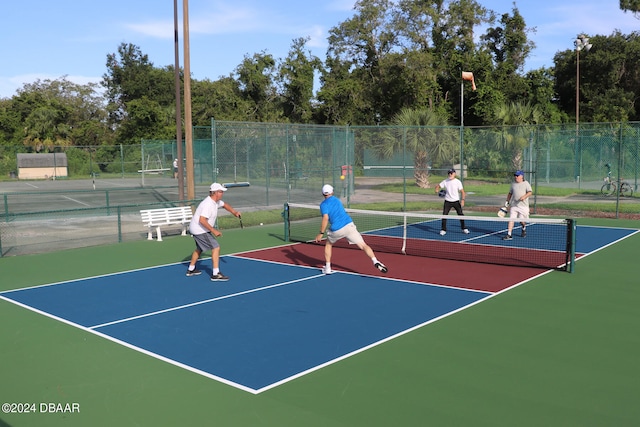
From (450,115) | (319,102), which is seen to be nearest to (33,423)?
(450,115)

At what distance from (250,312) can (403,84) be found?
37534 mm

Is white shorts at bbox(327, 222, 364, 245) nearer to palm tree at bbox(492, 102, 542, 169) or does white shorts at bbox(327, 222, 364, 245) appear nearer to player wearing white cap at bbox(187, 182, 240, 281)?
player wearing white cap at bbox(187, 182, 240, 281)

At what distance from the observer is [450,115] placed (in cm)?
4634

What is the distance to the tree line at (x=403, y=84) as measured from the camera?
149 ft

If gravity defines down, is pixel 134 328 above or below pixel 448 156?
below

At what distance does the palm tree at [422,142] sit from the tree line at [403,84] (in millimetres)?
6709

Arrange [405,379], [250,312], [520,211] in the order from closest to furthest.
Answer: [405,379], [250,312], [520,211]

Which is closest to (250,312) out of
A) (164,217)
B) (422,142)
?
(164,217)

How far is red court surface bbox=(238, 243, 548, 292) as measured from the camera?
11680mm

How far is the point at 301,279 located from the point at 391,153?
21644 mm

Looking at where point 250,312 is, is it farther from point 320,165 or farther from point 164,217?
point 320,165

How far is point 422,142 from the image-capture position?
1277 inches

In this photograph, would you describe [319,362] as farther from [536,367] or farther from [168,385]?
[536,367]

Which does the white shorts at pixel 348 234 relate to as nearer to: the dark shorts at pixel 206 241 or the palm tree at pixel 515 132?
the dark shorts at pixel 206 241
